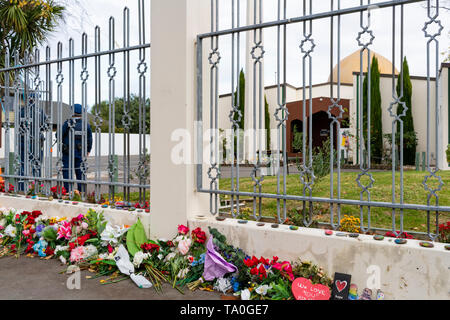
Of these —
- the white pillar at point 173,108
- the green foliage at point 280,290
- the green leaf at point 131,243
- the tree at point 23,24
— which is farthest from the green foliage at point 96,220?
the tree at point 23,24

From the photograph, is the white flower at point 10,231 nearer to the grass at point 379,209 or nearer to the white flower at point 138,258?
the white flower at point 138,258

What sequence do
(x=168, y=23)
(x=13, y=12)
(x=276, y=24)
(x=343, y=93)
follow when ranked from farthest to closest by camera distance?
(x=343, y=93) → (x=13, y=12) → (x=168, y=23) → (x=276, y=24)

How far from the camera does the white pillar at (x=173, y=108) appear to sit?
3482mm

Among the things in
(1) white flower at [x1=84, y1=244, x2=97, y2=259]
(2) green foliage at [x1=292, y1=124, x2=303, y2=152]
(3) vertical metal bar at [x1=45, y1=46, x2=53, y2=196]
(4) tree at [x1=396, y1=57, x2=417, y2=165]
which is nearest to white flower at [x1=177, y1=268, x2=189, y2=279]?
(1) white flower at [x1=84, y1=244, x2=97, y2=259]

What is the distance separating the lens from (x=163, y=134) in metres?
3.61

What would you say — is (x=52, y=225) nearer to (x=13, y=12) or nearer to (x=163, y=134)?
(x=163, y=134)

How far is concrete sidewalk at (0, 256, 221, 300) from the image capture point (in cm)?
293

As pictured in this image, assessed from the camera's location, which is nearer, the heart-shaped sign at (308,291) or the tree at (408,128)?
the heart-shaped sign at (308,291)

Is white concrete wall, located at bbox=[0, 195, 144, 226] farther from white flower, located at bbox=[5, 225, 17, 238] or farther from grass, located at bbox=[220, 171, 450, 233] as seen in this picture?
grass, located at bbox=[220, 171, 450, 233]

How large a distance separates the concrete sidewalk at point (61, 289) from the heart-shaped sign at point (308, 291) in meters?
0.59

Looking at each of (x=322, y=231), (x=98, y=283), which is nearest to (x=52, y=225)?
(x=98, y=283)

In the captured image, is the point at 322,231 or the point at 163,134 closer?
the point at 322,231

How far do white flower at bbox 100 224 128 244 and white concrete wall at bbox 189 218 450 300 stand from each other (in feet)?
4.17
